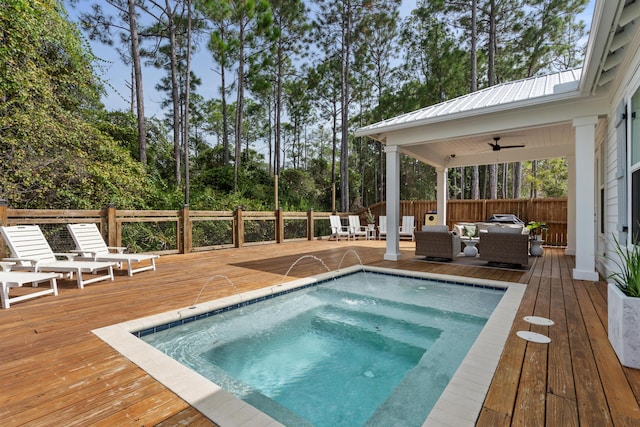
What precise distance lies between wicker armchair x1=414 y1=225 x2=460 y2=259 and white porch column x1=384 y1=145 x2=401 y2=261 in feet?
1.58

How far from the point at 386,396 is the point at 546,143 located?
7.91 metres

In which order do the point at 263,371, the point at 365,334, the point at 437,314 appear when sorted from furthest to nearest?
the point at 437,314 → the point at 365,334 → the point at 263,371

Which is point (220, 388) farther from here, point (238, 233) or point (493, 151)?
point (493, 151)

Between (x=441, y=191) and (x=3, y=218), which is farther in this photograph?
(x=441, y=191)

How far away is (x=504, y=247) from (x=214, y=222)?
6941mm

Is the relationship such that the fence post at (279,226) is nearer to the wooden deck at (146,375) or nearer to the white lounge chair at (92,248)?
the white lounge chair at (92,248)

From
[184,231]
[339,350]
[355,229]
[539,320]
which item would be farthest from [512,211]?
[184,231]

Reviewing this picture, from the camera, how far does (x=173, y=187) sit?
40.0ft

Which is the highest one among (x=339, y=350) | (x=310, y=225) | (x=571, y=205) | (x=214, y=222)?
(x=571, y=205)

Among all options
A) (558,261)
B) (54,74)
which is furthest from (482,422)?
(54,74)

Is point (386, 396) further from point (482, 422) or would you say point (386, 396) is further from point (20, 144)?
point (20, 144)

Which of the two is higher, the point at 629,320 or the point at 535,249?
the point at 629,320

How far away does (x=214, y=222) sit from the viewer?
8750 millimetres

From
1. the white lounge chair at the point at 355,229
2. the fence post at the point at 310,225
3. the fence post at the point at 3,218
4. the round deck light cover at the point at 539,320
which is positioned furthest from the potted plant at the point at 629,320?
the fence post at the point at 310,225
